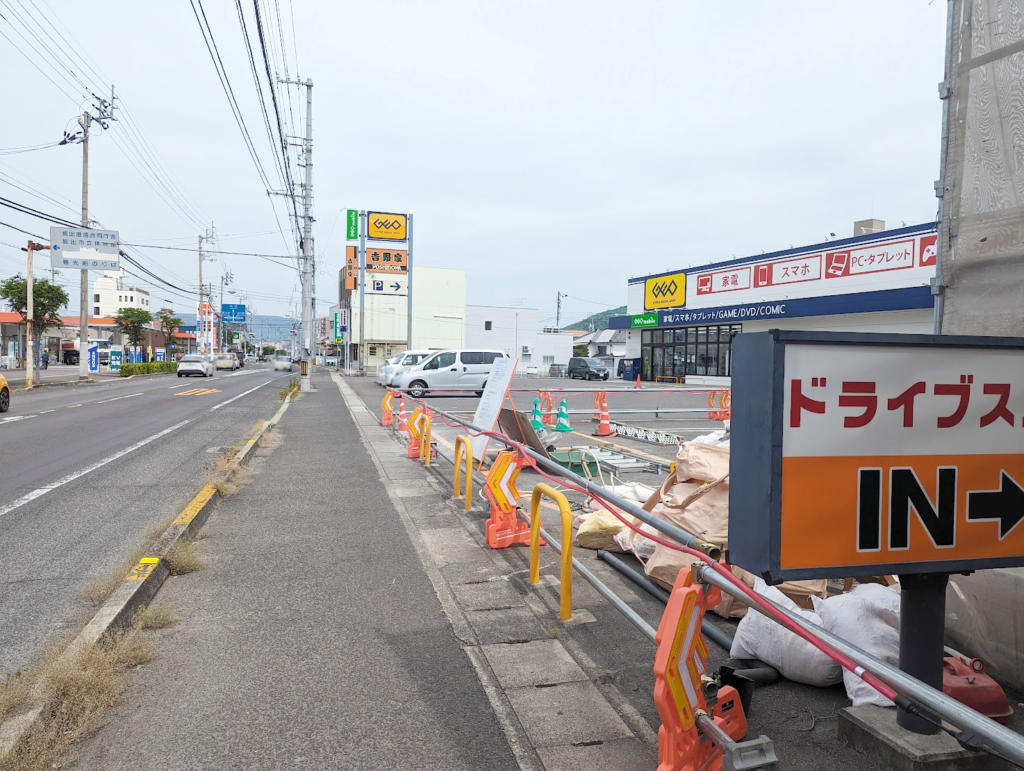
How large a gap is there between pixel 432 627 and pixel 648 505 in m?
1.79

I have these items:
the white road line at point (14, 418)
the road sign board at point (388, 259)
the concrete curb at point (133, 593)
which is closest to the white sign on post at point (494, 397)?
the concrete curb at point (133, 593)

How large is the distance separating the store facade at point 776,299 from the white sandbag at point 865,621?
1777 cm

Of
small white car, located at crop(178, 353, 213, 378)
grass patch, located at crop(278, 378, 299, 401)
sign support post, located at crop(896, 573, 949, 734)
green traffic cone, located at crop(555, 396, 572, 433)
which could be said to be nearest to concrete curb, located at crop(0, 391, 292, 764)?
sign support post, located at crop(896, 573, 949, 734)

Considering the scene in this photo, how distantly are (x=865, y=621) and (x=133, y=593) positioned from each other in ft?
14.2

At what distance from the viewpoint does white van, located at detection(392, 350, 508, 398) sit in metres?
27.0

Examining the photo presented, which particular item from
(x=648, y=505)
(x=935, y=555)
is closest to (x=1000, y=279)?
(x=935, y=555)

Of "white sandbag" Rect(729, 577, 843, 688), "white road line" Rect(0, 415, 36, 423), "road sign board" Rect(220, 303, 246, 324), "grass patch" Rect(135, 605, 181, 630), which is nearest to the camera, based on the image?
"white sandbag" Rect(729, 577, 843, 688)

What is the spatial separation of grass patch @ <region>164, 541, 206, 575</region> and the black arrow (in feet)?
16.8

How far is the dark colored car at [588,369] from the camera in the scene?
47.7 metres

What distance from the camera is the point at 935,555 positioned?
237 centimetres

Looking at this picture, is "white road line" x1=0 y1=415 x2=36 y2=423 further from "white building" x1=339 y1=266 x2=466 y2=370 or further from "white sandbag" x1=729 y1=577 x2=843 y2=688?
"white building" x1=339 y1=266 x2=466 y2=370

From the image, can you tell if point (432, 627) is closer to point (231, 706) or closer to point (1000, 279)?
point (231, 706)

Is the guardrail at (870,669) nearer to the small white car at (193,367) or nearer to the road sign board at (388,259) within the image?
the small white car at (193,367)

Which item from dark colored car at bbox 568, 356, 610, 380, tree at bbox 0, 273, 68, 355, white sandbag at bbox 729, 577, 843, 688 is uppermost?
tree at bbox 0, 273, 68, 355
